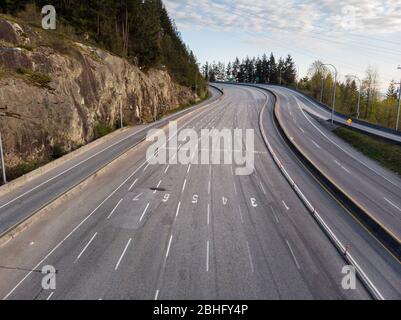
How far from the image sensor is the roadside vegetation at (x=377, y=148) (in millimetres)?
37125

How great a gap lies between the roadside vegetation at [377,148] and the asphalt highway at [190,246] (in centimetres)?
1316

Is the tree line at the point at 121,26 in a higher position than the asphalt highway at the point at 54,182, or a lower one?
higher

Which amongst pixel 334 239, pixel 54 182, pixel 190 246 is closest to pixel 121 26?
pixel 54 182

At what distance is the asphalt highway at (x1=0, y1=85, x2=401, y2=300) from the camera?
49.7 ft

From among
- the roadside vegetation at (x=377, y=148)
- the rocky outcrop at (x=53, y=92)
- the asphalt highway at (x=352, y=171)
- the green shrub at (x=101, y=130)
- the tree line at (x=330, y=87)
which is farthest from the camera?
the tree line at (x=330, y=87)

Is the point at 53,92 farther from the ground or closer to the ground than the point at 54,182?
farther from the ground

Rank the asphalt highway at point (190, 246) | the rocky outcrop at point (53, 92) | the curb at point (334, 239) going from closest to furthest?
the asphalt highway at point (190, 246)
the curb at point (334, 239)
the rocky outcrop at point (53, 92)

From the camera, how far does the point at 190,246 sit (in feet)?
61.7

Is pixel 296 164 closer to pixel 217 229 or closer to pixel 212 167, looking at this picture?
pixel 212 167

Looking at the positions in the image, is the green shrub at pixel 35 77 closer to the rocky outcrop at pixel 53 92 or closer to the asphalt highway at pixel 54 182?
the rocky outcrop at pixel 53 92

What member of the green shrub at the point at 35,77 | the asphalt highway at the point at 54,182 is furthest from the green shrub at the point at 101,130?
the green shrub at the point at 35,77

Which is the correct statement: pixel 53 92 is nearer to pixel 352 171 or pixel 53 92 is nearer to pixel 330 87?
pixel 352 171

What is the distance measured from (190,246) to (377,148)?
33.2 m
